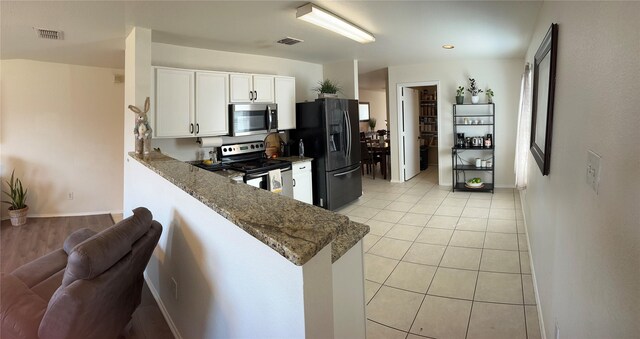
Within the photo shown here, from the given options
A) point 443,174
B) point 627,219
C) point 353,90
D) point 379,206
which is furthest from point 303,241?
point 443,174

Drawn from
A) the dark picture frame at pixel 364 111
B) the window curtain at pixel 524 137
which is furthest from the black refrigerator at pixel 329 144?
the dark picture frame at pixel 364 111

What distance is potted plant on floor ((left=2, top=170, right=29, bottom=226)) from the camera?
474cm

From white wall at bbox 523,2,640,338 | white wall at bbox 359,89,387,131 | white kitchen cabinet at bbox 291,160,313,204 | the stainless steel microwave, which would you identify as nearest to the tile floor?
white wall at bbox 523,2,640,338

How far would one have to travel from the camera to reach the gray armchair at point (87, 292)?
142 centimetres

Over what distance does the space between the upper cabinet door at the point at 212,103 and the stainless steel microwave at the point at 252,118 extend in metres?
0.09

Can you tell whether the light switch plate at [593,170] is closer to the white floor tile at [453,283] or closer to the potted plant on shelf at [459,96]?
the white floor tile at [453,283]

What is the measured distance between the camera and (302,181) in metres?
4.65

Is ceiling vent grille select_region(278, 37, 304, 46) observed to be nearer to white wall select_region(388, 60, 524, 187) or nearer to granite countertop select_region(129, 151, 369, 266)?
granite countertop select_region(129, 151, 369, 266)

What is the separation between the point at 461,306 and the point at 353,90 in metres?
4.00

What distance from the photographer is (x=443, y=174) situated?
655 centimetres

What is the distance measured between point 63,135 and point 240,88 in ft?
10.0

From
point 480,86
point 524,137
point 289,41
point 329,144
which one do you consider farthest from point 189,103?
point 480,86

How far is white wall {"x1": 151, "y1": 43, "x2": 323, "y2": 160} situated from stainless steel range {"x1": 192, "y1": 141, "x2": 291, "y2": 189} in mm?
157

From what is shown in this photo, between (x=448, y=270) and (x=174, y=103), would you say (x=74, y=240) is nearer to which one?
(x=174, y=103)
